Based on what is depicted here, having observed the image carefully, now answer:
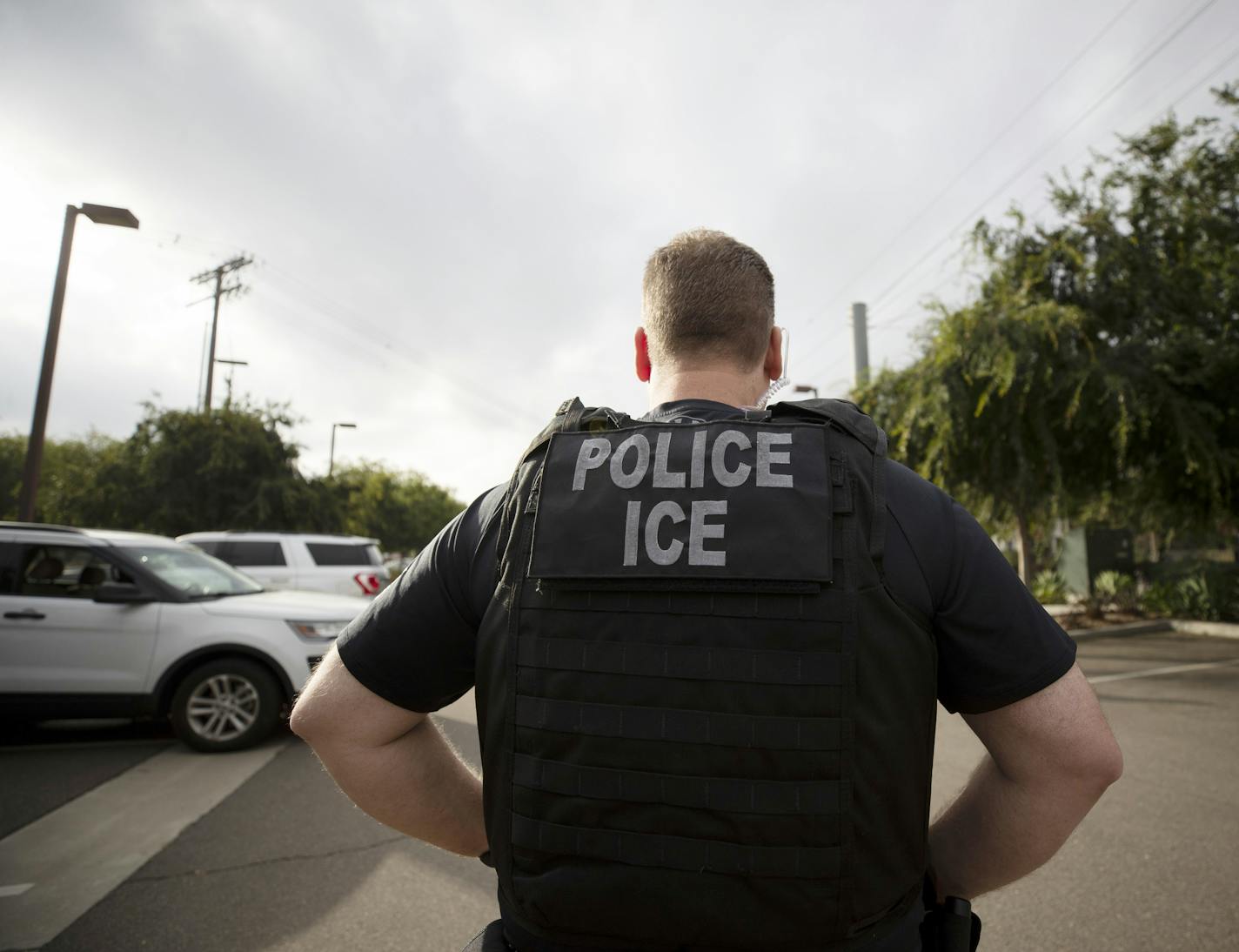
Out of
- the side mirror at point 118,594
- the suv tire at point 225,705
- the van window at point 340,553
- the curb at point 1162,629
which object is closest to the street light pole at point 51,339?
the van window at point 340,553

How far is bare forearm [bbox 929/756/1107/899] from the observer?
4.40ft

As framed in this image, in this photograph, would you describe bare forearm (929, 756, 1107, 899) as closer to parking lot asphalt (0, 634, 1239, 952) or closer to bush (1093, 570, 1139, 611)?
parking lot asphalt (0, 634, 1239, 952)

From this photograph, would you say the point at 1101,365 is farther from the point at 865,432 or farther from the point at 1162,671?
the point at 865,432

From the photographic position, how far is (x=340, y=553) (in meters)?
11.8

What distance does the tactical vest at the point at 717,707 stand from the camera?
3.77ft

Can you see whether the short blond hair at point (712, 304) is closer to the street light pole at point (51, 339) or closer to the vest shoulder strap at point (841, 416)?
the vest shoulder strap at point (841, 416)

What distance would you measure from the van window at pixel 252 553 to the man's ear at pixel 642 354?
1111 cm

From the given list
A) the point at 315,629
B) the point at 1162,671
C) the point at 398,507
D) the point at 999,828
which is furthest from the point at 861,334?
the point at 398,507

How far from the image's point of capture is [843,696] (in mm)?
1152

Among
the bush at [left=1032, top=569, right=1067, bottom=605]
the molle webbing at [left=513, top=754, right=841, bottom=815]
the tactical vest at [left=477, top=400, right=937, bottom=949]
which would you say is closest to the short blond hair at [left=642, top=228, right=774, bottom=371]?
the tactical vest at [left=477, top=400, right=937, bottom=949]

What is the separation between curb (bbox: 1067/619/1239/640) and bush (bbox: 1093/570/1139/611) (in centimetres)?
105

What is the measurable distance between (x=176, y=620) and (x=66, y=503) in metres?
20.0

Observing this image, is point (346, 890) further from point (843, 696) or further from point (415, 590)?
point (843, 696)

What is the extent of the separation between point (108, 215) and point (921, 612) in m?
13.3
